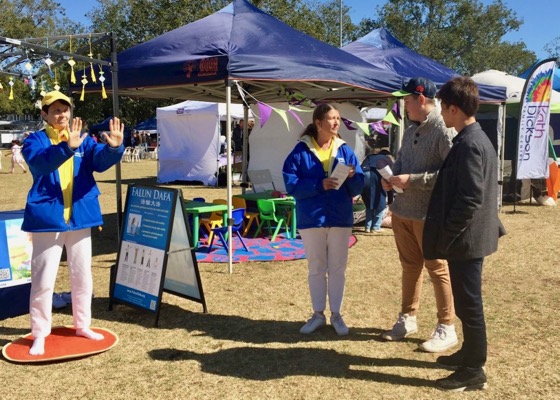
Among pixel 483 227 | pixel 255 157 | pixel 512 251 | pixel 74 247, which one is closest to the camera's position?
pixel 483 227

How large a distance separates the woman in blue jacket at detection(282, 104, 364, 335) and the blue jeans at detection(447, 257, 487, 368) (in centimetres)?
106

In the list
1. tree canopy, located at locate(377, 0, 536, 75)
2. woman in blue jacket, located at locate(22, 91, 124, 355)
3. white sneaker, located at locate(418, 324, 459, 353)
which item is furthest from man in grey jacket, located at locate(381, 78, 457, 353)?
tree canopy, located at locate(377, 0, 536, 75)

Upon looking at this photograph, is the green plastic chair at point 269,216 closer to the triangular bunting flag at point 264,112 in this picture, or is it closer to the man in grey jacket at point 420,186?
the triangular bunting flag at point 264,112

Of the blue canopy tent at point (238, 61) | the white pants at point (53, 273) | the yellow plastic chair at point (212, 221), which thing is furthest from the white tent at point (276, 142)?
the white pants at point (53, 273)

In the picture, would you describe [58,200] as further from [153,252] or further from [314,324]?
[314,324]

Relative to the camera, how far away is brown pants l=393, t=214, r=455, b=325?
146 inches

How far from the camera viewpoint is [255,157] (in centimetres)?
1379

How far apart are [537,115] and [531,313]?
6580 mm

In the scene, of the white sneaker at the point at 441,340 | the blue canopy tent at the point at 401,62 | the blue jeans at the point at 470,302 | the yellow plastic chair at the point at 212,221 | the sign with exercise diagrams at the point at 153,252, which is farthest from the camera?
the blue canopy tent at the point at 401,62

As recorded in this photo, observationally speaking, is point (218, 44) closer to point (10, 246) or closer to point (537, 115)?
point (10, 246)

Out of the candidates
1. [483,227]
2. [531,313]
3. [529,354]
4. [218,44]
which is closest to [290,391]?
[483,227]

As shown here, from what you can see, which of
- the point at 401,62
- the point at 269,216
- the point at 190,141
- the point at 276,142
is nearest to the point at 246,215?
the point at 269,216

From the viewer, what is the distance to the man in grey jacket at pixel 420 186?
3.57m

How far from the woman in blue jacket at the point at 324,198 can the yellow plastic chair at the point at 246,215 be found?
3.71 metres
